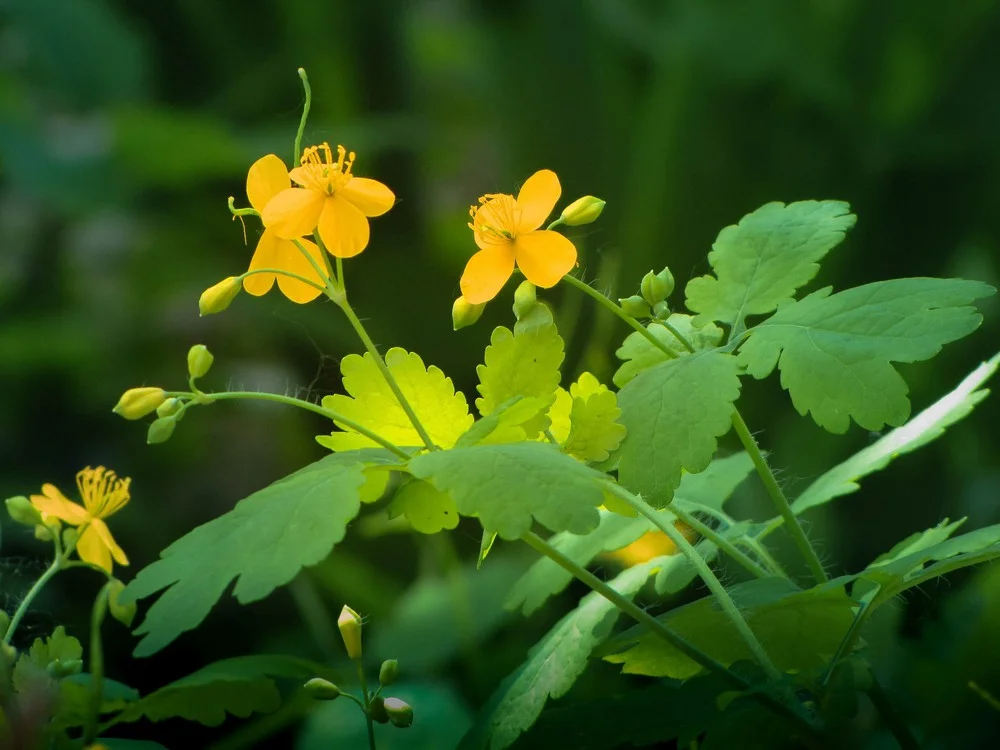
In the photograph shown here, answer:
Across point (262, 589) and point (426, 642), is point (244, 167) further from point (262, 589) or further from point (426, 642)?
point (262, 589)

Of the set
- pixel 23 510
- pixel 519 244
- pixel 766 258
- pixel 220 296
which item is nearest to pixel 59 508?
pixel 23 510

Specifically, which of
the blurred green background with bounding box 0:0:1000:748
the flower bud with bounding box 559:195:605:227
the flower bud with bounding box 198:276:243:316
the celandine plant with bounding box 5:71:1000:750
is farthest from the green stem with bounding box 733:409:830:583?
the blurred green background with bounding box 0:0:1000:748

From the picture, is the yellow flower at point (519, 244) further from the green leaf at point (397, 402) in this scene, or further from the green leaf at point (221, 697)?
the green leaf at point (221, 697)

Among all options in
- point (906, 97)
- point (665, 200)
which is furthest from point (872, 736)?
point (906, 97)

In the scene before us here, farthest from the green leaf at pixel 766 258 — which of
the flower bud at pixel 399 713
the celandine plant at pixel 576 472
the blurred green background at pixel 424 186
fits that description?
the blurred green background at pixel 424 186

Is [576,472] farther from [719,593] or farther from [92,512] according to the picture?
[92,512]

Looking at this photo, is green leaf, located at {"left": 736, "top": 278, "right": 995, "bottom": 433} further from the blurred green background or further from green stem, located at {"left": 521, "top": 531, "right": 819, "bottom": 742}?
the blurred green background
